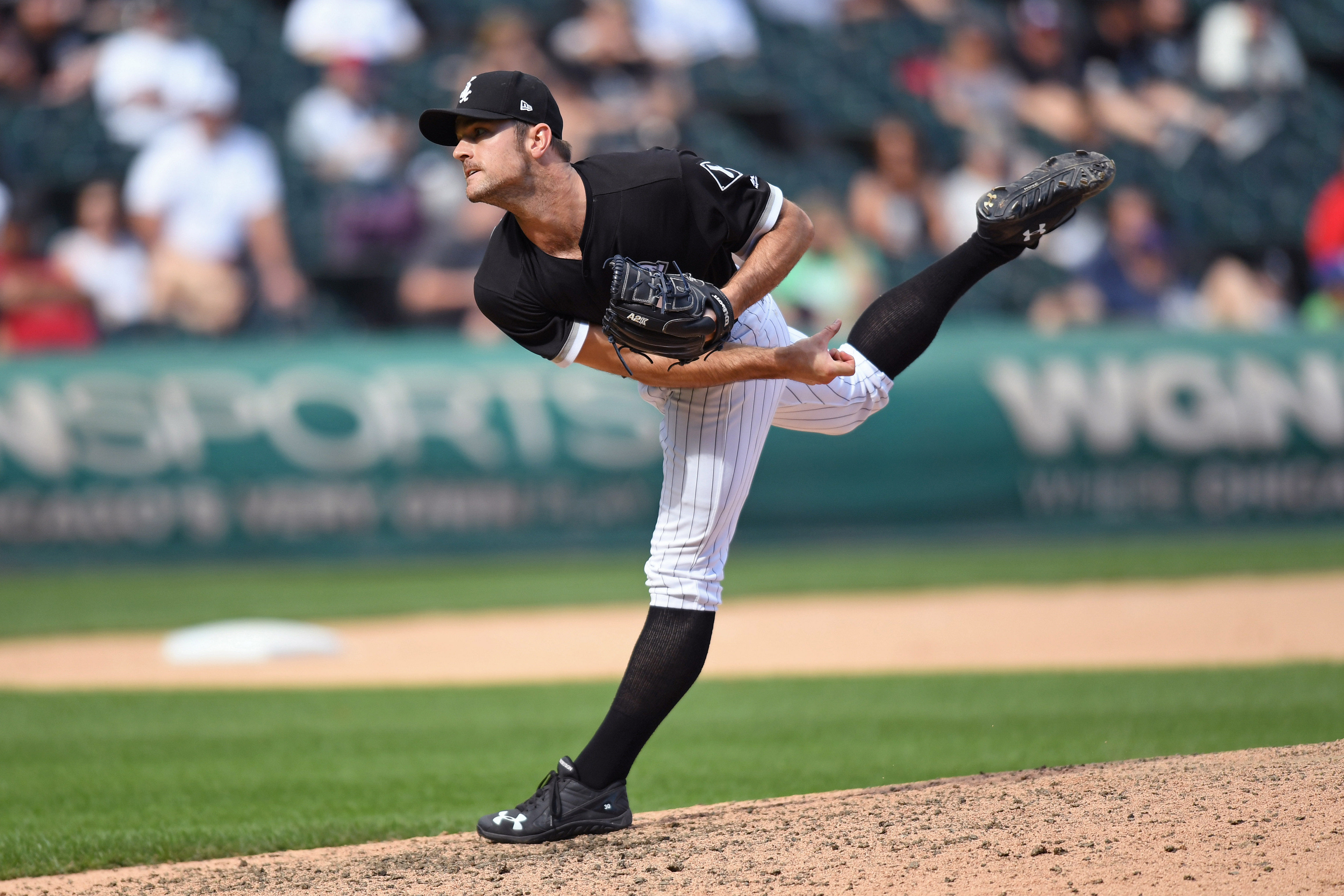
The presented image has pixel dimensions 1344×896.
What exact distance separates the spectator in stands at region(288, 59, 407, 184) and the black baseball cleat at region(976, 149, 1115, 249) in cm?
832

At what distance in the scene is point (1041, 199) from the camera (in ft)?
12.3

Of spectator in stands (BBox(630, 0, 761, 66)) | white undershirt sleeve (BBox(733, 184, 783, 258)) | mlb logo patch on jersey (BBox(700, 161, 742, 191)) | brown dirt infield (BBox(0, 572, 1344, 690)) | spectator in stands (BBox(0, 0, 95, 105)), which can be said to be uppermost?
spectator in stands (BBox(630, 0, 761, 66))

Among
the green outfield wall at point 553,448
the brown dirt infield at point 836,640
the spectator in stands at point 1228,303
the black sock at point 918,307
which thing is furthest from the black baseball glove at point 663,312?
the spectator in stands at point 1228,303

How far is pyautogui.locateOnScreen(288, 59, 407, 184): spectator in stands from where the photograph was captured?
453 inches

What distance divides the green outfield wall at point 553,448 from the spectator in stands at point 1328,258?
4.04 feet

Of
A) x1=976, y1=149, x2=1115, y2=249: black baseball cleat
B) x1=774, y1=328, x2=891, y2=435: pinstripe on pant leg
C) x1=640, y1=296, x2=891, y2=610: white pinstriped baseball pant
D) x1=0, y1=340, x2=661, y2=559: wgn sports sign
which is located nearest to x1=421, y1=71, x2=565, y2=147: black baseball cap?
x1=640, y1=296, x2=891, y2=610: white pinstriped baseball pant

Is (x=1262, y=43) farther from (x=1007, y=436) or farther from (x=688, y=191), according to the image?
(x=688, y=191)

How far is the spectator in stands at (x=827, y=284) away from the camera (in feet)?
34.7

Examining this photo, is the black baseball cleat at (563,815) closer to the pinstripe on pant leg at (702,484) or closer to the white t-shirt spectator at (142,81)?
the pinstripe on pant leg at (702,484)

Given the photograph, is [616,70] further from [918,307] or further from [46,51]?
[918,307]

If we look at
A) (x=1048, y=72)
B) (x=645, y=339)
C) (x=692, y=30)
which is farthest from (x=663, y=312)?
(x=1048, y=72)

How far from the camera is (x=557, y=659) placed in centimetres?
766

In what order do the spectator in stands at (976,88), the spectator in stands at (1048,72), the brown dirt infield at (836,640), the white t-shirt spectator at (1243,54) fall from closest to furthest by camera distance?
the brown dirt infield at (836,640), the spectator in stands at (976,88), the spectator in stands at (1048,72), the white t-shirt spectator at (1243,54)

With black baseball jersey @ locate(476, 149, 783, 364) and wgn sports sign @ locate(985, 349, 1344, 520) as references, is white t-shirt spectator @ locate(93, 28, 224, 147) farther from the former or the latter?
black baseball jersey @ locate(476, 149, 783, 364)
